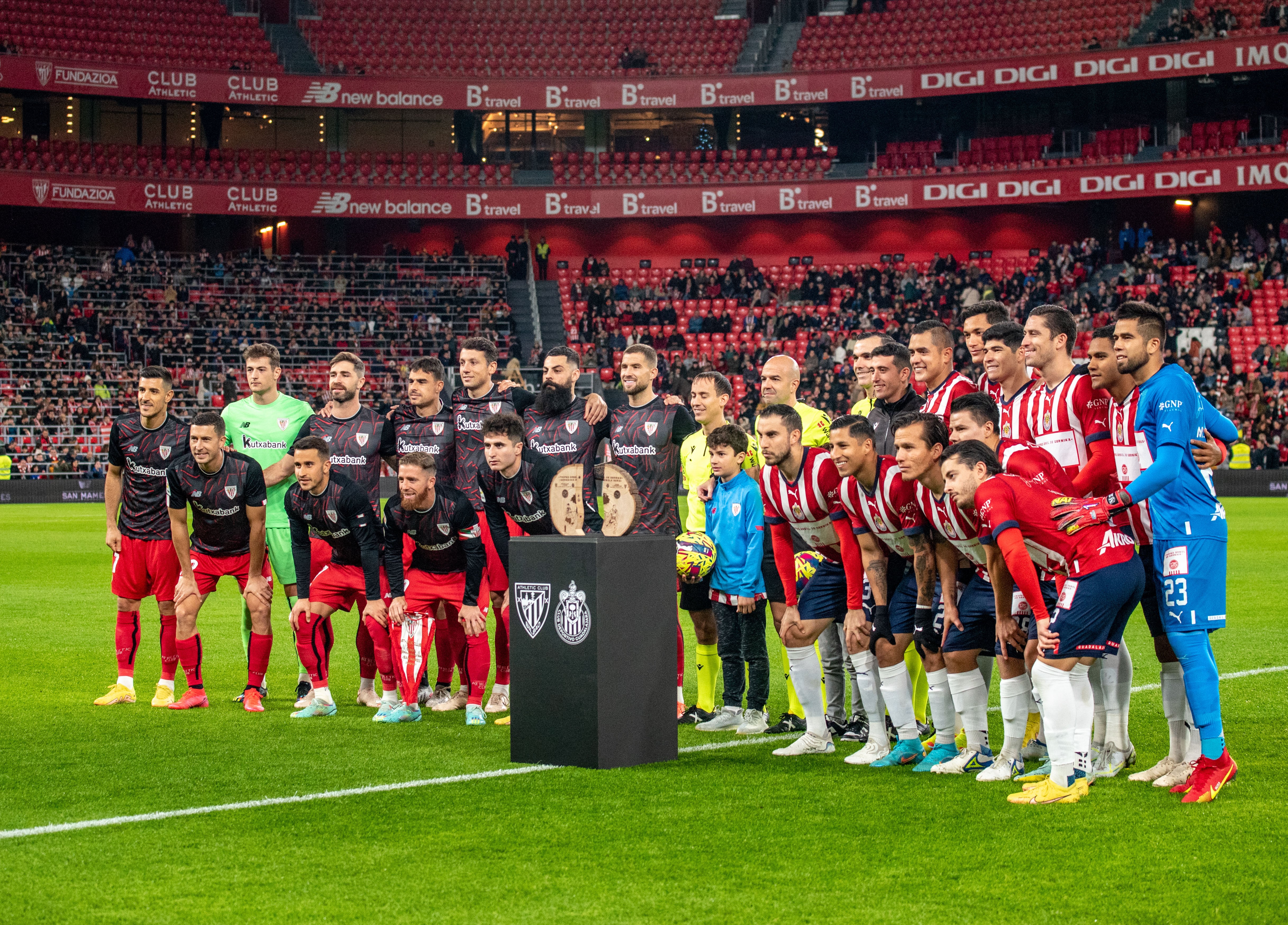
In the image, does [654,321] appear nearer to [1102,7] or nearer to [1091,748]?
[1102,7]

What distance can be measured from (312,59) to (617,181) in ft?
35.7

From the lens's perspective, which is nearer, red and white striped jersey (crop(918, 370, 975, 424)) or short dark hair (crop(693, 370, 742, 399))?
red and white striped jersey (crop(918, 370, 975, 424))

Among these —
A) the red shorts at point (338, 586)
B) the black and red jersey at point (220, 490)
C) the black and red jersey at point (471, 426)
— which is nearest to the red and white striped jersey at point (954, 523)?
the black and red jersey at point (471, 426)

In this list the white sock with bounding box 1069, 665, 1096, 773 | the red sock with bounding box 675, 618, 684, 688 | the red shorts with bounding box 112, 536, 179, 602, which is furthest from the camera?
the red shorts with bounding box 112, 536, 179, 602

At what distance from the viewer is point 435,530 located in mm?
8984

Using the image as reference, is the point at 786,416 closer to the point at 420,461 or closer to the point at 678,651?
the point at 678,651

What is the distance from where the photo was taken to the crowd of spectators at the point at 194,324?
3431 cm

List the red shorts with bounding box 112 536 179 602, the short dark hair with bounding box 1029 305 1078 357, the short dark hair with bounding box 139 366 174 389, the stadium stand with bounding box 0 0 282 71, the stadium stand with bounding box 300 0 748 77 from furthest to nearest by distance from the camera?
1. the stadium stand with bounding box 300 0 748 77
2. the stadium stand with bounding box 0 0 282 71
3. the red shorts with bounding box 112 536 179 602
4. the short dark hair with bounding box 139 366 174 389
5. the short dark hair with bounding box 1029 305 1078 357

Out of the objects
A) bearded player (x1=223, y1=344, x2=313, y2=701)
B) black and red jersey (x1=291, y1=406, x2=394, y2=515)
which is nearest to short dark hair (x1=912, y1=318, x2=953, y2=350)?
black and red jersey (x1=291, y1=406, x2=394, y2=515)

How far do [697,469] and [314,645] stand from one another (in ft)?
9.22

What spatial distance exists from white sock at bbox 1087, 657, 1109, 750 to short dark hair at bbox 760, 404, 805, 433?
6.56 ft

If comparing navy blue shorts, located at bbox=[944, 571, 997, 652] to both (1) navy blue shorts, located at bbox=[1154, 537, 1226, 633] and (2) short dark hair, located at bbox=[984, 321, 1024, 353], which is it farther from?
(2) short dark hair, located at bbox=[984, 321, 1024, 353]

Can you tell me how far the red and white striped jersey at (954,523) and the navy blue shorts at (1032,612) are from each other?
261 mm

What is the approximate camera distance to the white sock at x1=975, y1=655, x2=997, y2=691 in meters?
7.11
